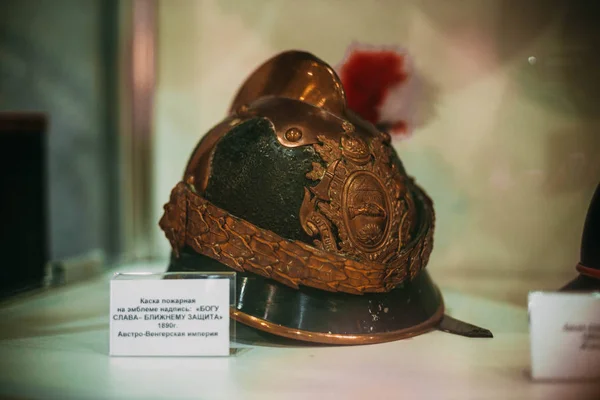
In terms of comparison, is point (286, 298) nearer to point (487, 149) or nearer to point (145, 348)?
point (145, 348)

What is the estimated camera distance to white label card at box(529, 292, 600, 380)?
1268 mm

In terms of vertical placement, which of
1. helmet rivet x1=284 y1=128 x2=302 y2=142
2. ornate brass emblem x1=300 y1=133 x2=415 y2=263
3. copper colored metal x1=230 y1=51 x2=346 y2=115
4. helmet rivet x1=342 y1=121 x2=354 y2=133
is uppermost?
copper colored metal x1=230 y1=51 x2=346 y2=115

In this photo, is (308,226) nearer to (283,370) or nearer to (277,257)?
(277,257)

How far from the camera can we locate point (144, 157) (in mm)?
2988

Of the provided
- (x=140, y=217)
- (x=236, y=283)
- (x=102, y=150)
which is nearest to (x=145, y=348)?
(x=236, y=283)

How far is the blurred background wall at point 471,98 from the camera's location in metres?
2.20

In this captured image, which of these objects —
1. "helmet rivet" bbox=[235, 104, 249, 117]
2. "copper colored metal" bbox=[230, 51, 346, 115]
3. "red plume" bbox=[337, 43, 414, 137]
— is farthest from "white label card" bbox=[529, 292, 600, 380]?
"red plume" bbox=[337, 43, 414, 137]

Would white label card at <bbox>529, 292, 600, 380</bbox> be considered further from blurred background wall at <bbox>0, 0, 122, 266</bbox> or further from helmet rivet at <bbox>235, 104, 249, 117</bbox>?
blurred background wall at <bbox>0, 0, 122, 266</bbox>

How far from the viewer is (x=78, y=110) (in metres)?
3.06

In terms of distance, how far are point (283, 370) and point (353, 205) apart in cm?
46

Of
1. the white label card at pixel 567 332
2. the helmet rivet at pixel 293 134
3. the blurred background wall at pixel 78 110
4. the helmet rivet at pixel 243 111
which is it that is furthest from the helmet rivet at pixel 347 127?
the blurred background wall at pixel 78 110

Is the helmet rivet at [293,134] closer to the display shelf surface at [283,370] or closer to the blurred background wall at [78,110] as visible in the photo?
the display shelf surface at [283,370]

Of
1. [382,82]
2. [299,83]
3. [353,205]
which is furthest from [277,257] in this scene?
[382,82]

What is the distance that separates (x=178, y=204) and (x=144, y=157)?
133 centimetres
